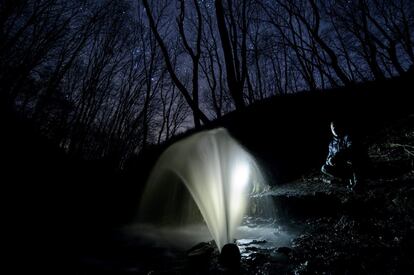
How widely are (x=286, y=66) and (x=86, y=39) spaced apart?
79.4 feet

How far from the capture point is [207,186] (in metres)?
8.92


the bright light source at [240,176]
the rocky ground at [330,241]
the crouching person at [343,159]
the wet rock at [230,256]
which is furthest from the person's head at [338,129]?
the wet rock at [230,256]

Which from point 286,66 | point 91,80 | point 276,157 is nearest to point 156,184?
point 276,157

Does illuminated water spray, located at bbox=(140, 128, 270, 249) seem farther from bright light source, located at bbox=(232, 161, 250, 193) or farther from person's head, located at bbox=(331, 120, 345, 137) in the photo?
person's head, located at bbox=(331, 120, 345, 137)

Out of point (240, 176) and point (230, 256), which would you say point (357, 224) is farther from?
point (240, 176)

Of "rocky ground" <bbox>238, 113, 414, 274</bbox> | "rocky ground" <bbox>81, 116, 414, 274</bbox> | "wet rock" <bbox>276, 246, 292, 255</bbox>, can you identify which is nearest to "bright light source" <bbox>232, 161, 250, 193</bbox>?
"rocky ground" <bbox>81, 116, 414, 274</bbox>

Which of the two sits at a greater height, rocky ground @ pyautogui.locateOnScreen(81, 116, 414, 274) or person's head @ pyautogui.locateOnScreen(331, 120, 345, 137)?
person's head @ pyautogui.locateOnScreen(331, 120, 345, 137)

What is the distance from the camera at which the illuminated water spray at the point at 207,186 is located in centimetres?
786

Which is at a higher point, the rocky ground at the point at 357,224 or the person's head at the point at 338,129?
the person's head at the point at 338,129

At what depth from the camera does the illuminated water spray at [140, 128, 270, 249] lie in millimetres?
7855

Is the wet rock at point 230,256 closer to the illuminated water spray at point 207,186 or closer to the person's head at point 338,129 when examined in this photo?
the illuminated water spray at point 207,186

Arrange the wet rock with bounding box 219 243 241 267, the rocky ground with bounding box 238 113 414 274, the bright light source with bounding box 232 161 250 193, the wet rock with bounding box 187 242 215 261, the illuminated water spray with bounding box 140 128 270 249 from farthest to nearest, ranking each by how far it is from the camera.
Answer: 1. the bright light source with bounding box 232 161 250 193
2. the illuminated water spray with bounding box 140 128 270 249
3. the wet rock with bounding box 187 242 215 261
4. the wet rock with bounding box 219 243 241 267
5. the rocky ground with bounding box 238 113 414 274

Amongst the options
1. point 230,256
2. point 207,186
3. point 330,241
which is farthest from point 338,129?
point 230,256

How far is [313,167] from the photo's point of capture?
11070 mm
